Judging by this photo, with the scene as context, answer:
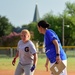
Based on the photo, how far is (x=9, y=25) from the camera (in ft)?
264

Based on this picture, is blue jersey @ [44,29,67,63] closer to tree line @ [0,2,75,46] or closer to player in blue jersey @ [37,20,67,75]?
player in blue jersey @ [37,20,67,75]

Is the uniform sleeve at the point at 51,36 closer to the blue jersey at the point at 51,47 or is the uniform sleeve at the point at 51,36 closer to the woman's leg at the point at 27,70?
the blue jersey at the point at 51,47

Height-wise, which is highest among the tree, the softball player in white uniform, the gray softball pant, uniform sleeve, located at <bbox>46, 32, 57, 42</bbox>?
the tree

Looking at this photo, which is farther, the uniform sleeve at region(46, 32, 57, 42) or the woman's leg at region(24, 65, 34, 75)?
the woman's leg at region(24, 65, 34, 75)

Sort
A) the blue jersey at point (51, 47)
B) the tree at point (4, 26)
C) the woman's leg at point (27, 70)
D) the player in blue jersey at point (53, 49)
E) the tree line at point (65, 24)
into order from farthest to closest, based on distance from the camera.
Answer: the tree at point (4, 26), the tree line at point (65, 24), the woman's leg at point (27, 70), the blue jersey at point (51, 47), the player in blue jersey at point (53, 49)

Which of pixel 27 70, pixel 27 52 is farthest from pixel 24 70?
pixel 27 52

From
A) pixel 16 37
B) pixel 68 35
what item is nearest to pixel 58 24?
pixel 68 35

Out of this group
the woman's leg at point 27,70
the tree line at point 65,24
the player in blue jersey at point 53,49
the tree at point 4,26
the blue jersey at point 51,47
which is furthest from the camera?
the tree at point 4,26

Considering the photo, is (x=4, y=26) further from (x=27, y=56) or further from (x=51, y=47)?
(x=51, y=47)

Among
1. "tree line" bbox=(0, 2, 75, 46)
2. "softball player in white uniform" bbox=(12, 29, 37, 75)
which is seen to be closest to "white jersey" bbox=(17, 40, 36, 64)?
"softball player in white uniform" bbox=(12, 29, 37, 75)

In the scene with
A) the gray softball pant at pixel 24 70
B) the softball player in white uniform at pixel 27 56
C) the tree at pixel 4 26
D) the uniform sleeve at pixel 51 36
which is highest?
the tree at pixel 4 26

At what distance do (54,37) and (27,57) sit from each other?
6.24 ft

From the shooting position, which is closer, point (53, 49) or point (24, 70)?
point (53, 49)

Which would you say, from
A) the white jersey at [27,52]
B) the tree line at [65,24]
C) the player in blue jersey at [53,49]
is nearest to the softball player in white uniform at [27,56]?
the white jersey at [27,52]
